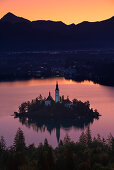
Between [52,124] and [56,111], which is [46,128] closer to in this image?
[52,124]

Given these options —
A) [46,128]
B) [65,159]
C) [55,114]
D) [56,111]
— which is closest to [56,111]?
[56,111]

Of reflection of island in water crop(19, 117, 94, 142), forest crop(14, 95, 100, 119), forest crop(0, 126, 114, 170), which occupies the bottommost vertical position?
reflection of island in water crop(19, 117, 94, 142)

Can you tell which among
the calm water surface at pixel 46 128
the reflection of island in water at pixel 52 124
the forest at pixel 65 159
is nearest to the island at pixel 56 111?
the reflection of island in water at pixel 52 124

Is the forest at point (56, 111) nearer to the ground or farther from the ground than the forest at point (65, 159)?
nearer to the ground

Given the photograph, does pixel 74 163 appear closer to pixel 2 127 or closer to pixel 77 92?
pixel 2 127

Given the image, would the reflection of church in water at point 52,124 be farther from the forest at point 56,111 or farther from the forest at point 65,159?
the forest at point 65,159

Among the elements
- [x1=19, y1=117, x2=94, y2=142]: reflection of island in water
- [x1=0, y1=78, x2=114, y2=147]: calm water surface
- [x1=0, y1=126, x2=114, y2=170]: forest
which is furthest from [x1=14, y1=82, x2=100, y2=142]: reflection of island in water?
[x1=0, y1=126, x2=114, y2=170]: forest

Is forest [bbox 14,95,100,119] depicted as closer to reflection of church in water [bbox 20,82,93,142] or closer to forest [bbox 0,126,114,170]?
reflection of church in water [bbox 20,82,93,142]
